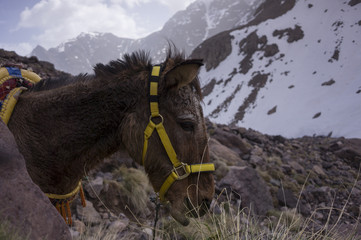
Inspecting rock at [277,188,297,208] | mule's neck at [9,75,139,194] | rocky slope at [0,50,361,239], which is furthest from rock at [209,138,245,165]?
mule's neck at [9,75,139,194]

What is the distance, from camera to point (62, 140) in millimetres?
2170

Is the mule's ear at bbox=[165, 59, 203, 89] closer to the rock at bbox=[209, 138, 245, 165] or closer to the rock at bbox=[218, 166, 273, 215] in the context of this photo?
the rock at bbox=[218, 166, 273, 215]

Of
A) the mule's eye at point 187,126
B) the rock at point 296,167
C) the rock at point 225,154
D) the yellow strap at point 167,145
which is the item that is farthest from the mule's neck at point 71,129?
the rock at point 296,167

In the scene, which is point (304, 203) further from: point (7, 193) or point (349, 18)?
point (349, 18)

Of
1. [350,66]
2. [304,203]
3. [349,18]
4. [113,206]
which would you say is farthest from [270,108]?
[113,206]

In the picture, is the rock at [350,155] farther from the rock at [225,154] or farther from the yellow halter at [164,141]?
the yellow halter at [164,141]

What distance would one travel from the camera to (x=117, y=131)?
7.40 feet

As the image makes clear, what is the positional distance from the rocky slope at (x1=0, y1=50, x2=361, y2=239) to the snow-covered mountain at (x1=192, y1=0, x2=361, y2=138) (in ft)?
41.7

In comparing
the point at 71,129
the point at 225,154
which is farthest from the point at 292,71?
the point at 71,129

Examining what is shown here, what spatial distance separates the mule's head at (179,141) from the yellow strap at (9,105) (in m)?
1.30

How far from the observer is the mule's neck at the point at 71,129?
2182 mm

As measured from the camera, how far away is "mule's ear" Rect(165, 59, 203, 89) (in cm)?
201

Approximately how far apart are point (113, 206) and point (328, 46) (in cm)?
4694

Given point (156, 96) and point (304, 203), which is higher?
point (156, 96)
